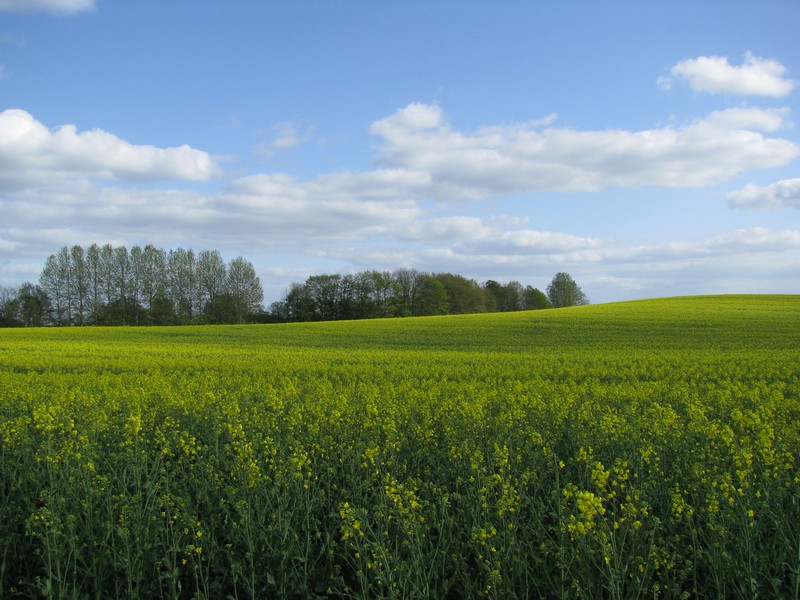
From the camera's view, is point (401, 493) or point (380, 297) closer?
point (401, 493)

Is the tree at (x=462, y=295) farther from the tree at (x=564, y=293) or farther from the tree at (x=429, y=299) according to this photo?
the tree at (x=564, y=293)

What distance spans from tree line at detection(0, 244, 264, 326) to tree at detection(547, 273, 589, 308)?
49531 mm

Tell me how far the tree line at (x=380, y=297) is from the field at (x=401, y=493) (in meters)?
56.9

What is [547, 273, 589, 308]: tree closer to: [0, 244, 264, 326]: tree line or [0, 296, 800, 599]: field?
[0, 244, 264, 326]: tree line

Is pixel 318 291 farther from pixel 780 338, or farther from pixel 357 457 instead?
pixel 357 457

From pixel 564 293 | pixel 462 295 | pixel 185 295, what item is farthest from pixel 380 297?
pixel 564 293

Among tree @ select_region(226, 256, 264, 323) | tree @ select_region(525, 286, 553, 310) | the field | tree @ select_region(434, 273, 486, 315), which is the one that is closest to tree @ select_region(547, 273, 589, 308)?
tree @ select_region(525, 286, 553, 310)

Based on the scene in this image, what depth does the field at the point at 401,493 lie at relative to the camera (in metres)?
4.07

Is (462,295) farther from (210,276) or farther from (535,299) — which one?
(210,276)

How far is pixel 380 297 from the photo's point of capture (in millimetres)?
72500

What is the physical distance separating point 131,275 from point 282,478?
66975 millimetres

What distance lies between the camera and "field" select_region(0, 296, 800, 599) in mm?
4074

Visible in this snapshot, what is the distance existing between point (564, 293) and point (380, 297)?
37.3 m

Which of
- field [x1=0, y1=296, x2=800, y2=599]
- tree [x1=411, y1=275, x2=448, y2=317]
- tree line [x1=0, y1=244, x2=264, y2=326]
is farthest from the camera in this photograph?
tree [x1=411, y1=275, x2=448, y2=317]
